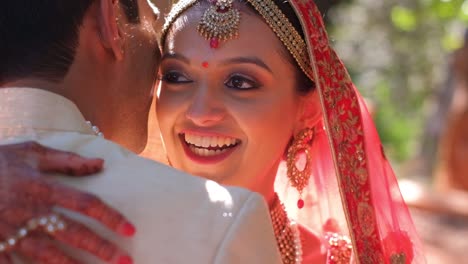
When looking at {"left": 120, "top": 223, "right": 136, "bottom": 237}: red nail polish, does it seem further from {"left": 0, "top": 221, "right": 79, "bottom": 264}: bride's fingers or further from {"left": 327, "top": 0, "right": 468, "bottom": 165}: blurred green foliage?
{"left": 327, "top": 0, "right": 468, "bottom": 165}: blurred green foliage

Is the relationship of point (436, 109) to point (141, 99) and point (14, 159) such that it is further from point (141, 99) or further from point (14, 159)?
point (14, 159)

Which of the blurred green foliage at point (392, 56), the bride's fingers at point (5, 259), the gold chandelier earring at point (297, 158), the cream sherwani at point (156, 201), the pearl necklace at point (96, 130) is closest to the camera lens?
the bride's fingers at point (5, 259)

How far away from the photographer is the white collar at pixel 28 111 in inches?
64.4

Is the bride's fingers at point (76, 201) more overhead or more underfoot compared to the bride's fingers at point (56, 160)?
more underfoot

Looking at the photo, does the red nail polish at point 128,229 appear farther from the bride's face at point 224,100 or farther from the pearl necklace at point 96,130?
the bride's face at point 224,100

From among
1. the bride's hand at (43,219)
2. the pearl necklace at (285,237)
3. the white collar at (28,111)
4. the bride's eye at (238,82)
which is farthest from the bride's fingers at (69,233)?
the pearl necklace at (285,237)

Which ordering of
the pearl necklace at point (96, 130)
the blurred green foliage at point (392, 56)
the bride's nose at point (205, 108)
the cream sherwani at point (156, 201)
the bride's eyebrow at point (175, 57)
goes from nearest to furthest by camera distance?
the cream sherwani at point (156, 201) → the pearl necklace at point (96, 130) → the bride's nose at point (205, 108) → the bride's eyebrow at point (175, 57) → the blurred green foliage at point (392, 56)

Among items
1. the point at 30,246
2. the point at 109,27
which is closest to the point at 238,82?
the point at 109,27

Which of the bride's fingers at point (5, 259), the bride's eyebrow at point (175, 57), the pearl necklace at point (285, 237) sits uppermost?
the bride's eyebrow at point (175, 57)

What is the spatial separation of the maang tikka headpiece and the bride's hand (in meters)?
1.20

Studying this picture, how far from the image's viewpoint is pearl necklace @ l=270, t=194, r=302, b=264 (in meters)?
2.90

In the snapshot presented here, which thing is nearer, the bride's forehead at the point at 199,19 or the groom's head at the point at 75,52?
the groom's head at the point at 75,52

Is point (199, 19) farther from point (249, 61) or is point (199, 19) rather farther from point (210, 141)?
point (210, 141)

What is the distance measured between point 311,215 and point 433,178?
7409mm
